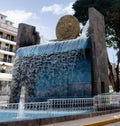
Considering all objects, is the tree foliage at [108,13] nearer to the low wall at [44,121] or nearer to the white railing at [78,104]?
the white railing at [78,104]

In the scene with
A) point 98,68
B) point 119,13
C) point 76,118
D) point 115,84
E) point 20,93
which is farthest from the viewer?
point 115,84

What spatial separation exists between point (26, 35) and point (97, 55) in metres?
5.89

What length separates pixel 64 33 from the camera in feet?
51.1

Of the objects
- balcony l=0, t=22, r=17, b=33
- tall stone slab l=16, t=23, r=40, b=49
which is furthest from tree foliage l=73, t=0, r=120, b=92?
balcony l=0, t=22, r=17, b=33

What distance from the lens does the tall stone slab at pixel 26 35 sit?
645 inches

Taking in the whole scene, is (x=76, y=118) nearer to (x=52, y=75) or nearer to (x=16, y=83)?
(x=52, y=75)

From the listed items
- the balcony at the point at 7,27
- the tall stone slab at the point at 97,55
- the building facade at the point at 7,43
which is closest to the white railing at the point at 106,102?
the tall stone slab at the point at 97,55

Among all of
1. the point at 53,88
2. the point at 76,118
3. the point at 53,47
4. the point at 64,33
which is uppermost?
the point at 64,33

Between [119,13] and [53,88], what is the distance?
996 centimetres

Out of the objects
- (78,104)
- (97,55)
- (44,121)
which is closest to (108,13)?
(97,55)

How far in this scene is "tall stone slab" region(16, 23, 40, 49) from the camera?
1639 cm

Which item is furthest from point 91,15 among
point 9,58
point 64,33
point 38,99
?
point 9,58

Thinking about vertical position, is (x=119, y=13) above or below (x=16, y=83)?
above

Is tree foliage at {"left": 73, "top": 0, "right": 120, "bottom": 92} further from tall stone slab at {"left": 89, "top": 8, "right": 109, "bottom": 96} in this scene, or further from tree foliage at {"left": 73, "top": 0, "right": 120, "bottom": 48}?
tall stone slab at {"left": 89, "top": 8, "right": 109, "bottom": 96}
